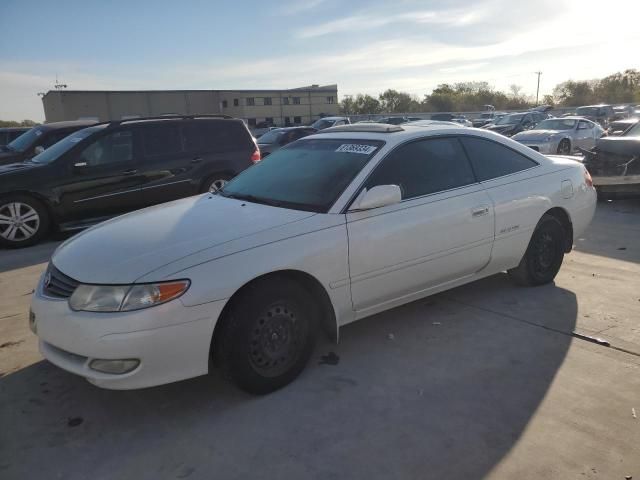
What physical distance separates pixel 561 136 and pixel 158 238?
15.7 m

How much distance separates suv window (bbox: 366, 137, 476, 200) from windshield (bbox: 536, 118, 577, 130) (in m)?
14.5

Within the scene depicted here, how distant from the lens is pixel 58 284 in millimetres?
3158

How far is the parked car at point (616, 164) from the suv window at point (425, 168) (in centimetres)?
584

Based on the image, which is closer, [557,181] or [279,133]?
[557,181]

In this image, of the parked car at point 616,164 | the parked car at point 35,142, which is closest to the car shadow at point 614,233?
the parked car at point 616,164

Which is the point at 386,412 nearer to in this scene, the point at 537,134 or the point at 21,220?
the point at 21,220

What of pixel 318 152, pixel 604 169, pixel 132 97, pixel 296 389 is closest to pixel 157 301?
pixel 296 389

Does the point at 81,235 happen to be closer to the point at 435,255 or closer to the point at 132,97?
the point at 435,255

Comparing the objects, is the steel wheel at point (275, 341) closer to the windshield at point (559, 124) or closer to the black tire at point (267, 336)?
the black tire at point (267, 336)

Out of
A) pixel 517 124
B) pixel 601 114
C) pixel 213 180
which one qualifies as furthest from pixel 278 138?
pixel 601 114

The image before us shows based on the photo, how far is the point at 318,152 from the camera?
4.21m

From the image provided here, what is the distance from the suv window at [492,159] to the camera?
173 inches

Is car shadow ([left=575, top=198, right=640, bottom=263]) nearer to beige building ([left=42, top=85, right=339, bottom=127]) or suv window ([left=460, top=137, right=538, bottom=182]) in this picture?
suv window ([left=460, top=137, right=538, bottom=182])

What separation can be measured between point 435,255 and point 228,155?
5785mm
